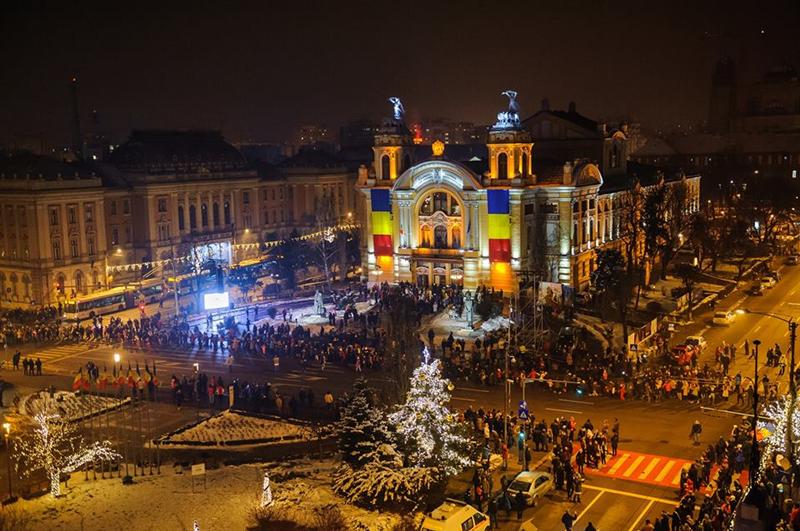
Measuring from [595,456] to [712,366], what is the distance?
1668cm

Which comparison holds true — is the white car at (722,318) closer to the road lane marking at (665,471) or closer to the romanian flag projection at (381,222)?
the romanian flag projection at (381,222)

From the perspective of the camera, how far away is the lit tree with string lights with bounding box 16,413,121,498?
29703 mm

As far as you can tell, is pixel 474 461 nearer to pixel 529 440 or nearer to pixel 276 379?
pixel 529 440

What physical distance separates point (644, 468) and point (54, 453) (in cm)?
2186

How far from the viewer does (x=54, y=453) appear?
1297 inches

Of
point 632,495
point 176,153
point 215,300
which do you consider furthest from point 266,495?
point 176,153

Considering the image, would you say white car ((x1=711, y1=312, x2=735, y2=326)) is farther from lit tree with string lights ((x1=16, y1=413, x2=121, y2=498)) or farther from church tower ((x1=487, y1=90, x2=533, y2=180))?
lit tree with string lights ((x1=16, y1=413, x2=121, y2=498))

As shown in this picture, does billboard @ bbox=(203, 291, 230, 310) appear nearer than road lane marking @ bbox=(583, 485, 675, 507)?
No

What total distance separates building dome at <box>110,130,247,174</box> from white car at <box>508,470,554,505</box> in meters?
65.2

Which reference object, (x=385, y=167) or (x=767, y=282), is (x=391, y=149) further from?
(x=767, y=282)

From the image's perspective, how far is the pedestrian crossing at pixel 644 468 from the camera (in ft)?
99.1

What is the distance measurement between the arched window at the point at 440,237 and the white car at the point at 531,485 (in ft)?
126

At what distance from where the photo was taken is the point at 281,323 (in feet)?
190

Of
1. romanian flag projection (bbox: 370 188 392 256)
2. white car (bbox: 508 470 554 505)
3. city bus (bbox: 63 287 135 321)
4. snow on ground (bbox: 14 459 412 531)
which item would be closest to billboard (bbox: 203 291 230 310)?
city bus (bbox: 63 287 135 321)
